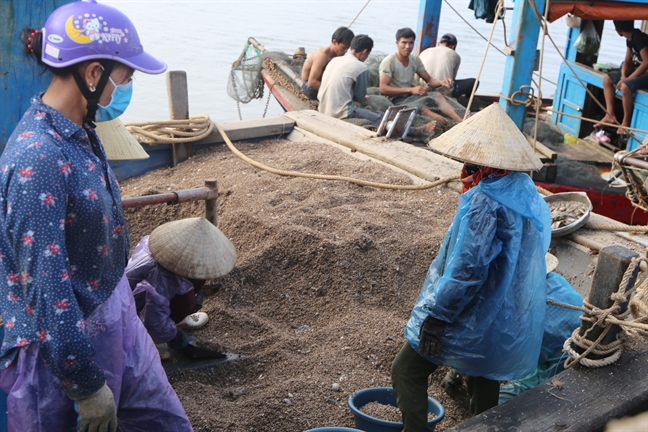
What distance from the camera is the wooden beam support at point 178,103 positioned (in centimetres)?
662

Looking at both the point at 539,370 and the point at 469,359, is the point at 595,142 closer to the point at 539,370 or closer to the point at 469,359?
the point at 539,370

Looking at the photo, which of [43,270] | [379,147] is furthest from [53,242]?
[379,147]

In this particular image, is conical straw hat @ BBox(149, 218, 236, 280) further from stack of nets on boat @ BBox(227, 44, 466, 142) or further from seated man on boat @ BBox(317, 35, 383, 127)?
stack of nets on boat @ BBox(227, 44, 466, 142)

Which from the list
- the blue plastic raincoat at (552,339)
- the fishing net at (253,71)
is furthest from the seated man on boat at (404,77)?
the blue plastic raincoat at (552,339)

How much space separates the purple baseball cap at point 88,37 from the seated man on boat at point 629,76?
785cm

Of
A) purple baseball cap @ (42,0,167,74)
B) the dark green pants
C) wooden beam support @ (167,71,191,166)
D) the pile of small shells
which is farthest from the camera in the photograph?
wooden beam support @ (167,71,191,166)

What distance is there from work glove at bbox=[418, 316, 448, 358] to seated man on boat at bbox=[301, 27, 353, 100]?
6512 millimetres

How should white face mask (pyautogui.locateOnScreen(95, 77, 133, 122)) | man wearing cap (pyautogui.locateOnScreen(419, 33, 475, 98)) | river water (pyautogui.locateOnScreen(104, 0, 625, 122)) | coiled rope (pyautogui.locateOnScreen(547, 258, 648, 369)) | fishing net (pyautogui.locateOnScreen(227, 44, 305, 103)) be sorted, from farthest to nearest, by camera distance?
river water (pyautogui.locateOnScreen(104, 0, 625, 122)) < fishing net (pyautogui.locateOnScreen(227, 44, 305, 103)) < man wearing cap (pyautogui.locateOnScreen(419, 33, 475, 98)) < coiled rope (pyautogui.locateOnScreen(547, 258, 648, 369)) < white face mask (pyautogui.locateOnScreen(95, 77, 133, 122))

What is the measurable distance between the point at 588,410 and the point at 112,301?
1.70 meters

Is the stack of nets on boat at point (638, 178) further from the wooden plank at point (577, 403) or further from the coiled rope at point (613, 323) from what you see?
the wooden plank at point (577, 403)

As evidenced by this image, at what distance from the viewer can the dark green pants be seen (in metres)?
2.90

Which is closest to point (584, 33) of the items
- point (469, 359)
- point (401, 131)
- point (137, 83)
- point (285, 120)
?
point (401, 131)

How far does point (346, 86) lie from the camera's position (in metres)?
8.03

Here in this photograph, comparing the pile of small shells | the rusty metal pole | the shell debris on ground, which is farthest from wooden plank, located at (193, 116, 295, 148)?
the pile of small shells
